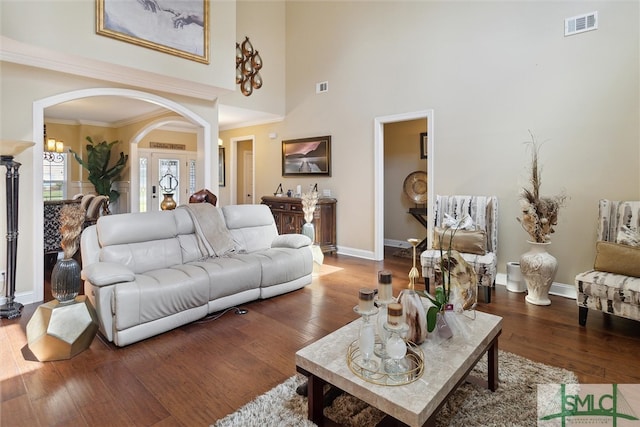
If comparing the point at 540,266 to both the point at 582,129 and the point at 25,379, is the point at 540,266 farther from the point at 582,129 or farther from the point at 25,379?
the point at 25,379

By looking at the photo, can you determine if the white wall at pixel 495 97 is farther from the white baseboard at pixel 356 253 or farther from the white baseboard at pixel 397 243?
the white baseboard at pixel 397 243

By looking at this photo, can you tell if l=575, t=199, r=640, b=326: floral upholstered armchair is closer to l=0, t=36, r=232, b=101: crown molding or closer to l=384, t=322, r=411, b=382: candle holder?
l=384, t=322, r=411, b=382: candle holder

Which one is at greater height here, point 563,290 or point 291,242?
point 291,242

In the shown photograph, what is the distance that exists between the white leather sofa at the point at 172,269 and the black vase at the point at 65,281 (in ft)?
0.36

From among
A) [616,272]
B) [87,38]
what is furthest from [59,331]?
[616,272]

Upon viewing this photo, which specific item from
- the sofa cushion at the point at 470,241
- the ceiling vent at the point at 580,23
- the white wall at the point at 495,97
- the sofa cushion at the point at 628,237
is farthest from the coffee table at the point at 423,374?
the ceiling vent at the point at 580,23

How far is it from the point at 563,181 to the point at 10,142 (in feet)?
17.7

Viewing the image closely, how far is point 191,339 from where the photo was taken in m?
2.73

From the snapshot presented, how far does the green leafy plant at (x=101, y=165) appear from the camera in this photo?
744 cm

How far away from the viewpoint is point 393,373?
1530 millimetres

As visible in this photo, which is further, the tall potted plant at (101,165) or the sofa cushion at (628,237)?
Result: the tall potted plant at (101,165)

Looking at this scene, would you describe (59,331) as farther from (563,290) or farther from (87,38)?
(563,290)

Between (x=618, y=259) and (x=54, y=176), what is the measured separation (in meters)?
9.59

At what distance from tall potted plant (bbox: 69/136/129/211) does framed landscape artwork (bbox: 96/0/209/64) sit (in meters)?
4.21
